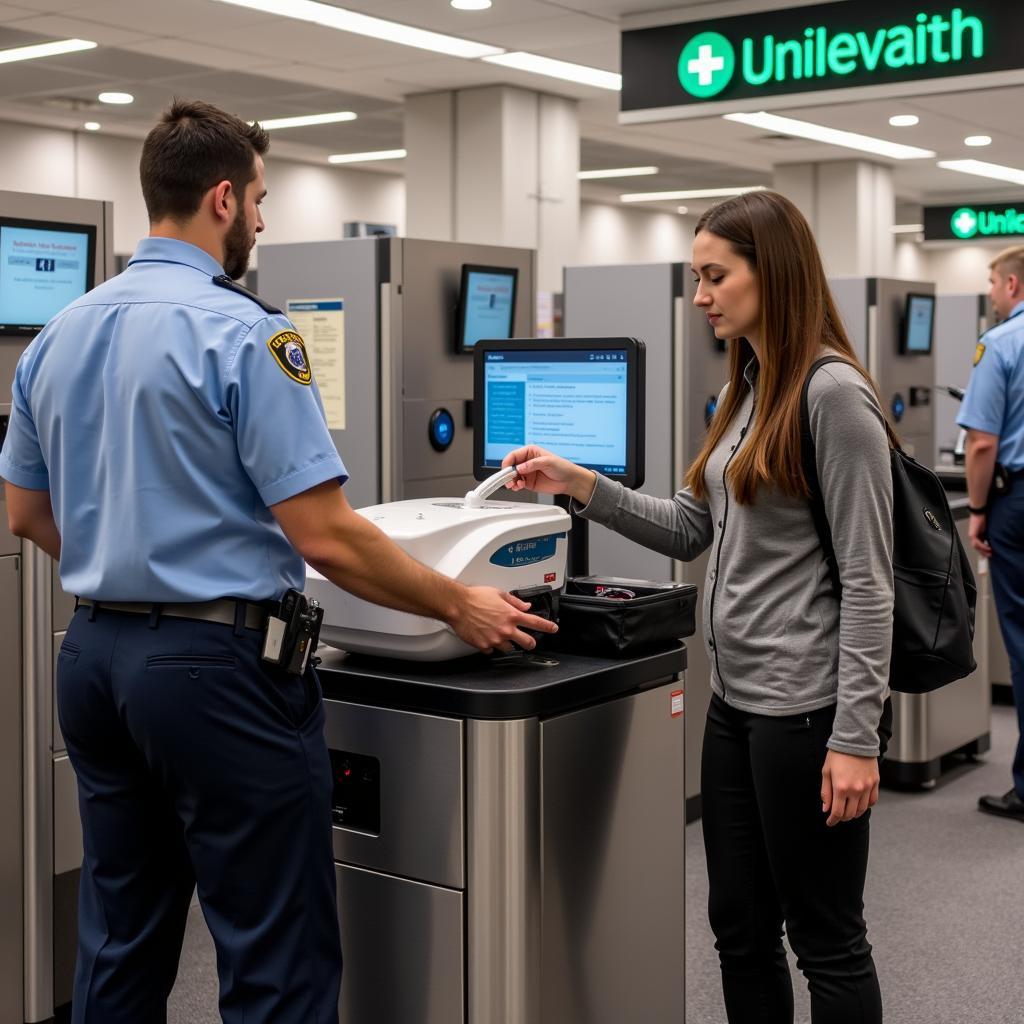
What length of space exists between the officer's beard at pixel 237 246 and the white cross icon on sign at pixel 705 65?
342cm

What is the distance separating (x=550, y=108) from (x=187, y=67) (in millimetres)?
1909

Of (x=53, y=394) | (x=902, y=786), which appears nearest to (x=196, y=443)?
(x=53, y=394)

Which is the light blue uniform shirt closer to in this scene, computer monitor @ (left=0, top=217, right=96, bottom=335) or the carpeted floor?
computer monitor @ (left=0, top=217, right=96, bottom=335)

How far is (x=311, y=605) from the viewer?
5.63 feet

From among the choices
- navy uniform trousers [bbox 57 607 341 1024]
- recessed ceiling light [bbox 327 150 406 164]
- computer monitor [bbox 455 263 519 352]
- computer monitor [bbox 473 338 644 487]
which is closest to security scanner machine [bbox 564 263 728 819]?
computer monitor [bbox 455 263 519 352]

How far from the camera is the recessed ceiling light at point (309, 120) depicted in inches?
336

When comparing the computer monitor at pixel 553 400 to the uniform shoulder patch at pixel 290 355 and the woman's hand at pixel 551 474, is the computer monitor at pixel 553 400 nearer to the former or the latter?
the woman's hand at pixel 551 474

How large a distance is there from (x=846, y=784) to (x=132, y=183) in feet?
29.9

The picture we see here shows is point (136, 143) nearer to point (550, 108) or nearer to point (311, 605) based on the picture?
point (550, 108)

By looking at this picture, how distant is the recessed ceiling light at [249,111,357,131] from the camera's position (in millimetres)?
8547

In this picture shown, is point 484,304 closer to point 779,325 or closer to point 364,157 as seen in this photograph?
point 779,325

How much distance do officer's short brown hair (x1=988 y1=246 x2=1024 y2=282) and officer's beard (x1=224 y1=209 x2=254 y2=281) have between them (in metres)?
2.73

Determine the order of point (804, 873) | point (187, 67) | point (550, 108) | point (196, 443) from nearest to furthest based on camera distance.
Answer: point (196, 443), point (804, 873), point (187, 67), point (550, 108)

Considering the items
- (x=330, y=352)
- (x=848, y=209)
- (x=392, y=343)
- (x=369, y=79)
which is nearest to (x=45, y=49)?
(x=369, y=79)
